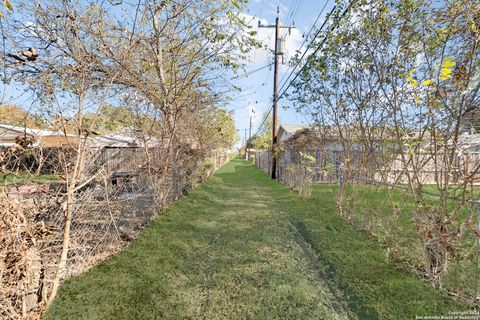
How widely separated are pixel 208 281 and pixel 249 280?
0.57 m

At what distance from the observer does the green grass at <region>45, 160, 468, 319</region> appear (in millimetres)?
2811

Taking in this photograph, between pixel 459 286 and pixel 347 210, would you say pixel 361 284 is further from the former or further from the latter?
pixel 347 210

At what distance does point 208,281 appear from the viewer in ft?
11.4

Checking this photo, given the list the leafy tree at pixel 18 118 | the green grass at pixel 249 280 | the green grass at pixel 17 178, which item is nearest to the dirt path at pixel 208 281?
the green grass at pixel 249 280

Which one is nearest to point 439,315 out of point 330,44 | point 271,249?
point 271,249

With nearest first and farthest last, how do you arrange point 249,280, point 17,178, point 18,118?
point 17,178 < point 18,118 < point 249,280

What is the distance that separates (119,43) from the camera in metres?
5.39

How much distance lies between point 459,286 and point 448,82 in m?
2.52

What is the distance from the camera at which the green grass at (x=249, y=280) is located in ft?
9.22

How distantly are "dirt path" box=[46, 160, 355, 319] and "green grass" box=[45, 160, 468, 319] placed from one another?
0.04 ft

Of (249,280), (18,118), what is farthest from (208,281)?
(18,118)

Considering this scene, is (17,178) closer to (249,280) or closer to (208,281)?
(208,281)

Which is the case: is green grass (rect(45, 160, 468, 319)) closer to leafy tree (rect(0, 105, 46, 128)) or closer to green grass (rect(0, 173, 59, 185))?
green grass (rect(0, 173, 59, 185))

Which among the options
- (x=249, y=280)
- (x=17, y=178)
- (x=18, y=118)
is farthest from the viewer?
(x=249, y=280)
